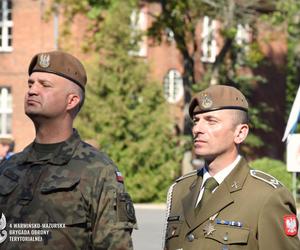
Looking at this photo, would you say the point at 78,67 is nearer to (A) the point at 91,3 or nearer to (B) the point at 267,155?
(A) the point at 91,3

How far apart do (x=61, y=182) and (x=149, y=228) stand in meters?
14.4

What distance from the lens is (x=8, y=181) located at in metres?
4.13

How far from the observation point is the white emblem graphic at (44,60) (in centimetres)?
416

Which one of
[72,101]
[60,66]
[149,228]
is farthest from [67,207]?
[149,228]

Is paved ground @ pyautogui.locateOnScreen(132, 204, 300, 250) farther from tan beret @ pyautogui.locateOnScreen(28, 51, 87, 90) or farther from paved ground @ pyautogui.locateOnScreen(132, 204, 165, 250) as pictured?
tan beret @ pyautogui.locateOnScreen(28, 51, 87, 90)

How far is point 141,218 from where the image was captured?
21.0m

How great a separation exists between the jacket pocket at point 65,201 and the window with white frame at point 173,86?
34689 millimetres

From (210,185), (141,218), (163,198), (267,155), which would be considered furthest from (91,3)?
(210,185)

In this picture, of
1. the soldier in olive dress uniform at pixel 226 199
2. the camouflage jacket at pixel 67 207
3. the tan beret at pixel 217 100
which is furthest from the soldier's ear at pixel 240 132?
the camouflage jacket at pixel 67 207

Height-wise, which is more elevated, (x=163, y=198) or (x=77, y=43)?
(x=77, y=43)

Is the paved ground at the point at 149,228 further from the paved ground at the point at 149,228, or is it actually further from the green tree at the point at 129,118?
the green tree at the point at 129,118

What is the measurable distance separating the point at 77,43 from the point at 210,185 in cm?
3082

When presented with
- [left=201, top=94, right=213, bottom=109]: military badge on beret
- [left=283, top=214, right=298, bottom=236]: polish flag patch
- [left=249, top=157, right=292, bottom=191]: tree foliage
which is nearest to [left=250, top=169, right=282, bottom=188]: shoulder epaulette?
[left=283, top=214, right=298, bottom=236]: polish flag patch

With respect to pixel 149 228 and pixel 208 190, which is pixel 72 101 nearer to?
pixel 208 190
